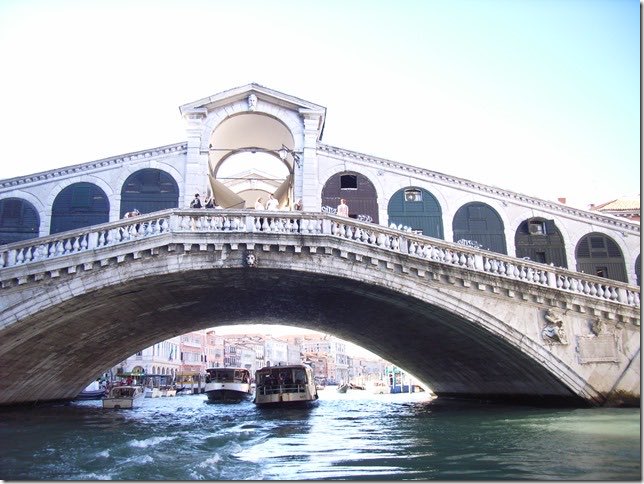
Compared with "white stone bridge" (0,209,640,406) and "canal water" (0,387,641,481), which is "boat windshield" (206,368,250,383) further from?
"white stone bridge" (0,209,640,406)

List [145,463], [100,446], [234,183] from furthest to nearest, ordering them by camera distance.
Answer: [234,183] → [100,446] → [145,463]

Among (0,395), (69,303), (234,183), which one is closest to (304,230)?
(69,303)

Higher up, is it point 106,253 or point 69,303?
point 106,253

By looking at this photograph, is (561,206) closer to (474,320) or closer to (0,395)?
(474,320)

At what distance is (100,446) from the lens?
38.8 ft

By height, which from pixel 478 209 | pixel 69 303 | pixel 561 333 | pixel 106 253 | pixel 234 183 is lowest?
pixel 561 333

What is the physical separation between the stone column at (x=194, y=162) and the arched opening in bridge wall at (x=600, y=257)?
1262 cm

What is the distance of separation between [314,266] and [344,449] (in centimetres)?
561

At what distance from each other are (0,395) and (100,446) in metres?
10.1

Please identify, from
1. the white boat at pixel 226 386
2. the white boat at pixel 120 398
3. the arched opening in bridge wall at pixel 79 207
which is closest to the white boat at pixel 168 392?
the white boat at pixel 226 386

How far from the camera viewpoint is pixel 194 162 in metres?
19.2

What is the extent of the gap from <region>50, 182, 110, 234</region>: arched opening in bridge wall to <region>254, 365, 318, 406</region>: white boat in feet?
35.5

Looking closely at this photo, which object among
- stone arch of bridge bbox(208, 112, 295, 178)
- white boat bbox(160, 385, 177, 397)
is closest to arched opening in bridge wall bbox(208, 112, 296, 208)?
stone arch of bridge bbox(208, 112, 295, 178)

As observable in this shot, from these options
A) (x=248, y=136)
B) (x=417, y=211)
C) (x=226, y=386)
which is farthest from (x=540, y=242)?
(x=226, y=386)
